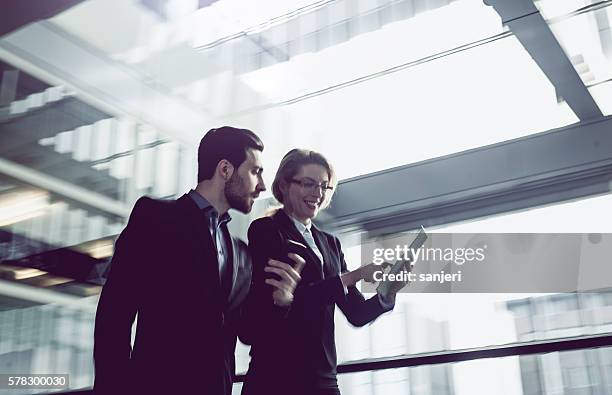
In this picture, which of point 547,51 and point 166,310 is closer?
point 166,310

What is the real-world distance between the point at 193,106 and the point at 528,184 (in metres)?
2.12

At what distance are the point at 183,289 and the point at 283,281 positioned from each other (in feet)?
0.75

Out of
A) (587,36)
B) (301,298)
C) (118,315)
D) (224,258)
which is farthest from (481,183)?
(118,315)

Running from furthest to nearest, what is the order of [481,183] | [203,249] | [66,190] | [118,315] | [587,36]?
[481,183]
[66,190]
[587,36]
[203,249]
[118,315]

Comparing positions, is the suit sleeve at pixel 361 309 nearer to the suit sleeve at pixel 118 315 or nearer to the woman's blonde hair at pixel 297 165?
the woman's blonde hair at pixel 297 165

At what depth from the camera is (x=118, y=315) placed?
1244 mm

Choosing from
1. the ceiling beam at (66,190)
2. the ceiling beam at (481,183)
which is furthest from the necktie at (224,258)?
the ceiling beam at (481,183)

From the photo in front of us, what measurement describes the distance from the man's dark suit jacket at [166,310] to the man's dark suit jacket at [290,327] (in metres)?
0.07

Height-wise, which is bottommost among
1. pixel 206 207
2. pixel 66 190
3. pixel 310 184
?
pixel 206 207

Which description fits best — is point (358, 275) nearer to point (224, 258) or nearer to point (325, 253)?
point (325, 253)

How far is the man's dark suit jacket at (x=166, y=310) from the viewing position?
48.4 inches

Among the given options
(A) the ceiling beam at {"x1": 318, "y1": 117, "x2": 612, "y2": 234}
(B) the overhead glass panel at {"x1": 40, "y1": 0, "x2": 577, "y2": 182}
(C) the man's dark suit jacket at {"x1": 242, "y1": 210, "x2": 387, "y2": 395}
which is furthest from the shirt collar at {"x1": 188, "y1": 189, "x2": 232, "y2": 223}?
(A) the ceiling beam at {"x1": 318, "y1": 117, "x2": 612, "y2": 234}

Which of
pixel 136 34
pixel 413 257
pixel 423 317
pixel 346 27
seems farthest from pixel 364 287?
pixel 413 257

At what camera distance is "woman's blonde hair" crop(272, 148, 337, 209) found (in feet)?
5.35
